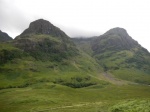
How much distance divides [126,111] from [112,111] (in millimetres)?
11017

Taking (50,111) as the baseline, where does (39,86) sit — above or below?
above

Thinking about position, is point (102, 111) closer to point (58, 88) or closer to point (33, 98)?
point (33, 98)

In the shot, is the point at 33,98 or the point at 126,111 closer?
the point at 126,111

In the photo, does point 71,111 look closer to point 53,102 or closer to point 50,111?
point 50,111

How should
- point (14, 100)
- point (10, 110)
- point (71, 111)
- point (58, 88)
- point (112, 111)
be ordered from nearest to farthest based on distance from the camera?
point (112, 111), point (71, 111), point (10, 110), point (14, 100), point (58, 88)

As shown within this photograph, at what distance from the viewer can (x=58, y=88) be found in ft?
641

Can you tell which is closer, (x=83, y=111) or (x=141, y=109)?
(x=141, y=109)

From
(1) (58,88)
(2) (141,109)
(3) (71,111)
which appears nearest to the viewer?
(2) (141,109)

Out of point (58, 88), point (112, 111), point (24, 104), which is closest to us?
point (112, 111)

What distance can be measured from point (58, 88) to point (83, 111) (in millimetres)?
107078

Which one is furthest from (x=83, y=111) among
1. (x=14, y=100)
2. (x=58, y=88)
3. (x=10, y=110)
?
(x=58, y=88)

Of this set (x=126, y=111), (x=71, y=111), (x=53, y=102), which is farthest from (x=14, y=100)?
(x=126, y=111)

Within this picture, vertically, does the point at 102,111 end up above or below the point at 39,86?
below

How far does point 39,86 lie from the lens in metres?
199
